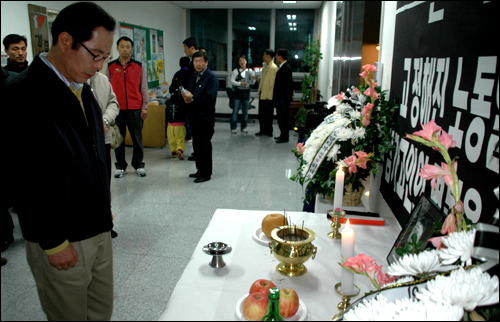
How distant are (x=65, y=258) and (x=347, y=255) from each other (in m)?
0.78

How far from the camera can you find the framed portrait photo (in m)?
1.01

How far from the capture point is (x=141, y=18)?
21.6 feet

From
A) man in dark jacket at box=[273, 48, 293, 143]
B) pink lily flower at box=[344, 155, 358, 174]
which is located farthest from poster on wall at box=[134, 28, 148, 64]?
pink lily flower at box=[344, 155, 358, 174]

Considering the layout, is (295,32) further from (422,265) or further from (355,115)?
(422,265)

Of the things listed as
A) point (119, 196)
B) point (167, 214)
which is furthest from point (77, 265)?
point (119, 196)

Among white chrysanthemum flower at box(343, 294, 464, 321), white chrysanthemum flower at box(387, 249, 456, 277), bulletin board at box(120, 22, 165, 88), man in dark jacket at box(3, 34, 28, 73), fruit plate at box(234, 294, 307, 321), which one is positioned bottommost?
fruit plate at box(234, 294, 307, 321)

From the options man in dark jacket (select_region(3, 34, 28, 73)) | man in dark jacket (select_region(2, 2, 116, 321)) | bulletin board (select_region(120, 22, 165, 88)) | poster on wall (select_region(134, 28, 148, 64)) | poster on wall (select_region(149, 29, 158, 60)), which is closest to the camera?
man in dark jacket (select_region(2, 2, 116, 321))

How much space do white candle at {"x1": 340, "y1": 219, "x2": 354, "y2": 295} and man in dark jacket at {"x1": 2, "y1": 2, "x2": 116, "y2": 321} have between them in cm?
62

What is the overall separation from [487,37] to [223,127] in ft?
22.7

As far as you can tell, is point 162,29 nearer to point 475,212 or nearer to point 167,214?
point 167,214

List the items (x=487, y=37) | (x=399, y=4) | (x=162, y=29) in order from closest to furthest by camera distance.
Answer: (x=487, y=37)
(x=399, y=4)
(x=162, y=29)

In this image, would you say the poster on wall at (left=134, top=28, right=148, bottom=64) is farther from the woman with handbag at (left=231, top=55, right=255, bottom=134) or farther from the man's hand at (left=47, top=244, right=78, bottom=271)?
the man's hand at (left=47, top=244, right=78, bottom=271)

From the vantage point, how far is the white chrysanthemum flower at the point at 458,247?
0.63 metres

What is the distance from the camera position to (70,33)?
907 mm
